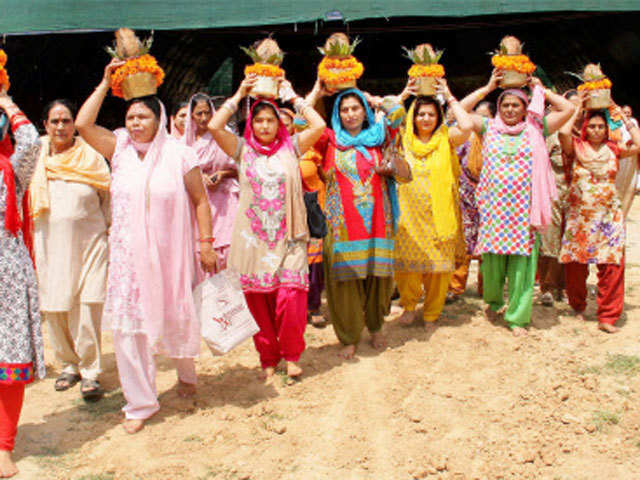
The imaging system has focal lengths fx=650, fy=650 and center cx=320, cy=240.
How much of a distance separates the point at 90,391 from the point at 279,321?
52.1 inches

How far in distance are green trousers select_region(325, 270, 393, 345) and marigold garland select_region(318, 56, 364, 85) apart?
4.36ft

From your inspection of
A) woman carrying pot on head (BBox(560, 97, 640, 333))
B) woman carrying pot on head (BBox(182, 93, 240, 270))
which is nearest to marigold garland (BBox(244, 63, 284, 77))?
woman carrying pot on head (BBox(182, 93, 240, 270))

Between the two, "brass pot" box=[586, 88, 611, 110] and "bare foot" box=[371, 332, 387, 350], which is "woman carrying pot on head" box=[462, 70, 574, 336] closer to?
"brass pot" box=[586, 88, 611, 110]

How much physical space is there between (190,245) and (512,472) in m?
2.18

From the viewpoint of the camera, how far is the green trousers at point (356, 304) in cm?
474

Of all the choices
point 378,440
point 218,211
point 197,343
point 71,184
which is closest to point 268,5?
point 218,211

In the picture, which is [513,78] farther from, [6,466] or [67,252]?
[6,466]

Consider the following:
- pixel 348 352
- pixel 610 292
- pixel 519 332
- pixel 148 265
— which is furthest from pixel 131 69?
pixel 610 292

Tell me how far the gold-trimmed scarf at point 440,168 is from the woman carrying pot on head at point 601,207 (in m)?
0.99

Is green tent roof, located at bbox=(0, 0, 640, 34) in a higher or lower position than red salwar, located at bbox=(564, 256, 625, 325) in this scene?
higher

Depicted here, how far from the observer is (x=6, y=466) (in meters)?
3.37

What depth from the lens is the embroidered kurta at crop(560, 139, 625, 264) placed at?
5324 millimetres

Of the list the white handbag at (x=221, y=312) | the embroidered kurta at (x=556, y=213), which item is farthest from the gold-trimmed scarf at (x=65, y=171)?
the embroidered kurta at (x=556, y=213)

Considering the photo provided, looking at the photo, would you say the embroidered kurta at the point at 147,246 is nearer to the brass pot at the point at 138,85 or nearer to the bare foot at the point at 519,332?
the brass pot at the point at 138,85
